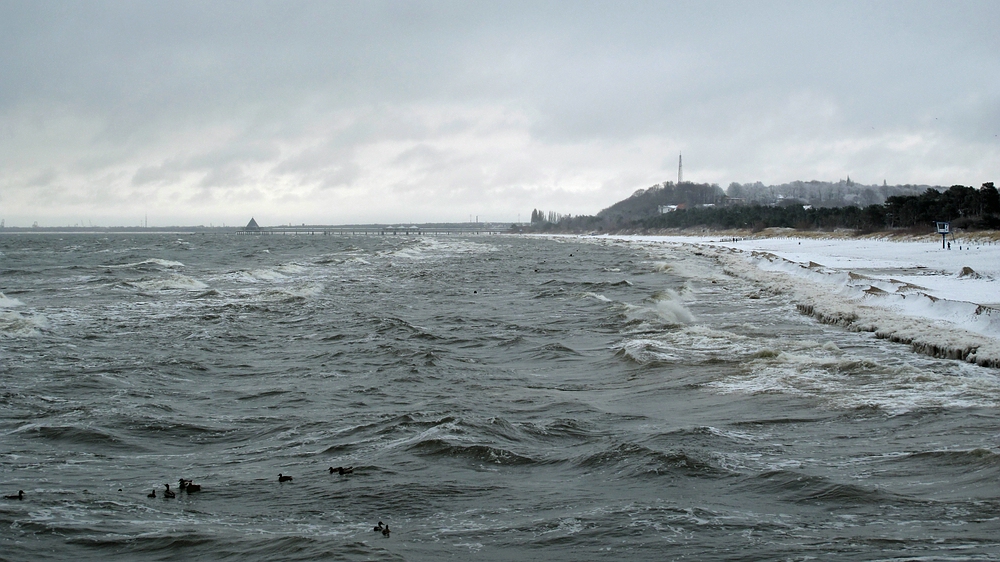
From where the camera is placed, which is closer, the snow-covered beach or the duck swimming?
the duck swimming

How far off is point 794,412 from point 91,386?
39.6 feet

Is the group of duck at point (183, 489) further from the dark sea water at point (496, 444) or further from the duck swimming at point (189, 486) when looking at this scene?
the dark sea water at point (496, 444)

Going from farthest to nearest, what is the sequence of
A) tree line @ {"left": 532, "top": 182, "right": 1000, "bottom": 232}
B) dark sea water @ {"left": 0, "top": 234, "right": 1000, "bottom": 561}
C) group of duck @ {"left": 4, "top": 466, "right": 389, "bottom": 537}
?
tree line @ {"left": 532, "top": 182, "right": 1000, "bottom": 232} < group of duck @ {"left": 4, "top": 466, "right": 389, "bottom": 537} < dark sea water @ {"left": 0, "top": 234, "right": 1000, "bottom": 561}

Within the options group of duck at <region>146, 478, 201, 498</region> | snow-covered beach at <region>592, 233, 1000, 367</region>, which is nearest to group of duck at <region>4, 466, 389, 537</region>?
group of duck at <region>146, 478, 201, 498</region>

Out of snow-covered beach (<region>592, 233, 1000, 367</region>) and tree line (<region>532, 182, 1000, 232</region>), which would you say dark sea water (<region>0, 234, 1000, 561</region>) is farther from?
tree line (<region>532, 182, 1000, 232</region>)

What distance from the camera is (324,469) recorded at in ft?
29.1

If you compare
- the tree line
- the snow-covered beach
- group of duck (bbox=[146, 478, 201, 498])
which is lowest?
group of duck (bbox=[146, 478, 201, 498])

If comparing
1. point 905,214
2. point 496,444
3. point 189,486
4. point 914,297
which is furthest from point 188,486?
point 905,214

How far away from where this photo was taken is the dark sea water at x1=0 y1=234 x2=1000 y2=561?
22.6 ft

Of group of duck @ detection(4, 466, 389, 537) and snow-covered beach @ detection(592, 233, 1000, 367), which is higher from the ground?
snow-covered beach @ detection(592, 233, 1000, 367)

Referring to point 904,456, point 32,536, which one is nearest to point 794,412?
point 904,456

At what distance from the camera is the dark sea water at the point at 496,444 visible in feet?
22.6

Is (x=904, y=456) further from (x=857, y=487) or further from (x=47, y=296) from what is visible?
(x=47, y=296)

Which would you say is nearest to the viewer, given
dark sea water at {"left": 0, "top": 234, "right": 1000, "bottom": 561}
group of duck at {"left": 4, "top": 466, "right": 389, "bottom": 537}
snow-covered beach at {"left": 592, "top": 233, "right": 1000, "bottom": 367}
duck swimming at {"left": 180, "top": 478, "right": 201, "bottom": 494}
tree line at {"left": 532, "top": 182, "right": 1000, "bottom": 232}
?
dark sea water at {"left": 0, "top": 234, "right": 1000, "bottom": 561}
